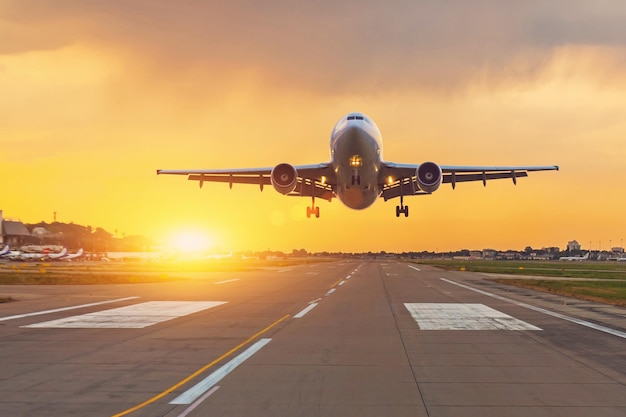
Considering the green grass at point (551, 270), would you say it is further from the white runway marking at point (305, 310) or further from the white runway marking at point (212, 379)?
the white runway marking at point (212, 379)

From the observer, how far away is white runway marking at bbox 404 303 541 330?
16.1 metres

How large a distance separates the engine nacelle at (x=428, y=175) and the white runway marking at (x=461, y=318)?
6.93 m

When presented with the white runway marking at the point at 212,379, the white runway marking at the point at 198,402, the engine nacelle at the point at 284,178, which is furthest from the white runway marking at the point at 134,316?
the white runway marking at the point at 198,402

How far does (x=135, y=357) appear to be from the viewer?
10953mm

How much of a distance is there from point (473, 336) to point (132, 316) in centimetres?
1094

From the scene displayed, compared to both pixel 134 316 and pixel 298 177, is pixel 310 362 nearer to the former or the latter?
pixel 134 316

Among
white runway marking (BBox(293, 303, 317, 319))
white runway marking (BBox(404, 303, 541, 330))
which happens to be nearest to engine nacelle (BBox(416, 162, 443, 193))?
white runway marking (BBox(404, 303, 541, 330))

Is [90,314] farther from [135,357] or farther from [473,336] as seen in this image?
[473,336]

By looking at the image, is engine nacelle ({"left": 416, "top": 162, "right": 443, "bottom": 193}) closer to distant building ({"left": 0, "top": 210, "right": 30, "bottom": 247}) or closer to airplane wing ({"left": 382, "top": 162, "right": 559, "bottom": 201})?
airplane wing ({"left": 382, "top": 162, "right": 559, "bottom": 201})

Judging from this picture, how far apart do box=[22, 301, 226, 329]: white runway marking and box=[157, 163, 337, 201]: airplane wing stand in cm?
1044

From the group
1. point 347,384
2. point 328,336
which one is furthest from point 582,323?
point 347,384

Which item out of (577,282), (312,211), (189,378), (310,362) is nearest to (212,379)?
(189,378)

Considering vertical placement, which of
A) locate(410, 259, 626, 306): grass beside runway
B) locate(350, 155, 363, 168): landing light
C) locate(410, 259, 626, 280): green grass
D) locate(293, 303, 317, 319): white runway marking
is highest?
locate(350, 155, 363, 168): landing light

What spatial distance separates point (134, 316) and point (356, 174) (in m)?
13.0
